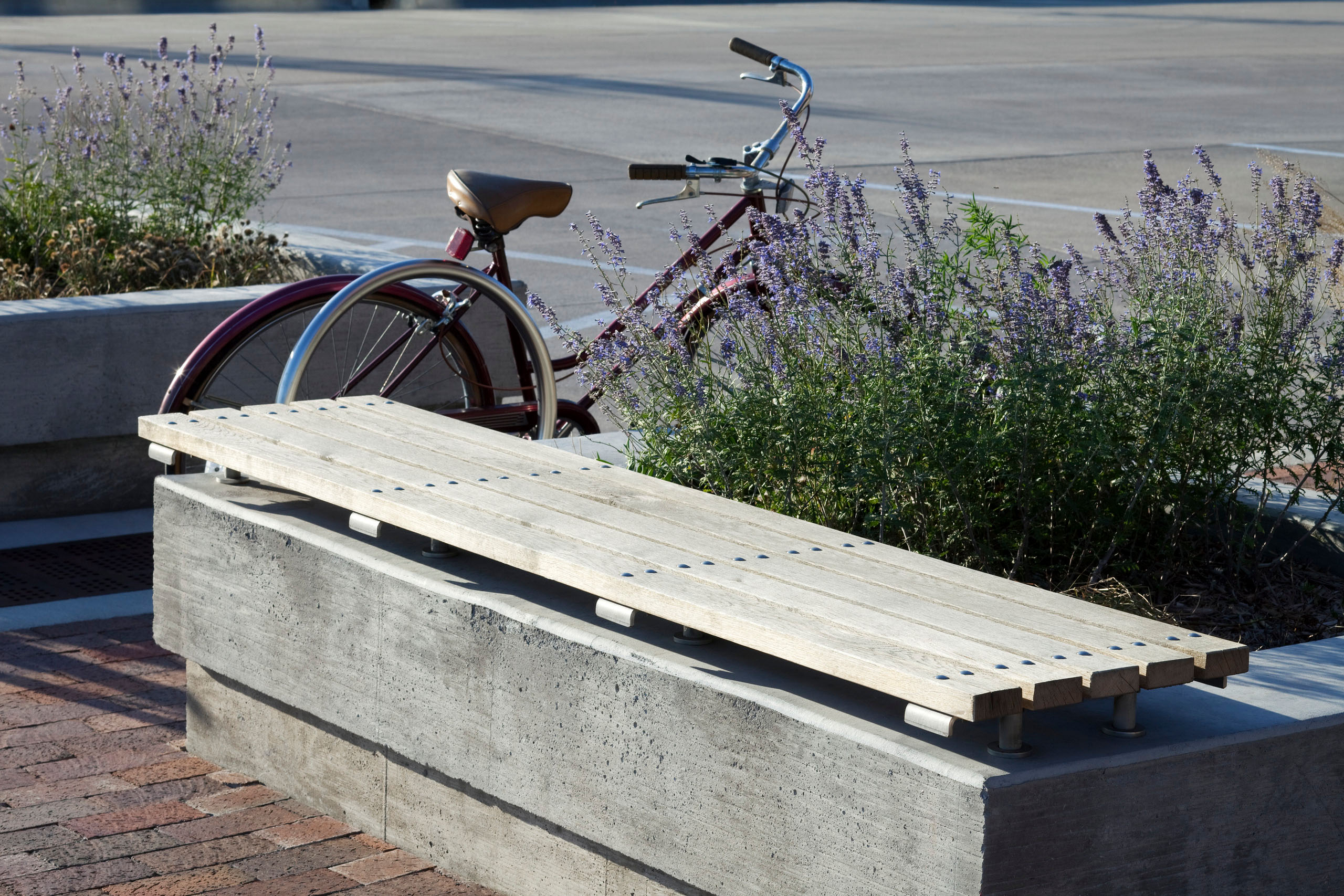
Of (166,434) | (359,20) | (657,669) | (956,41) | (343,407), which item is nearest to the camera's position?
(657,669)

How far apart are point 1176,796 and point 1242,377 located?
53.3 inches

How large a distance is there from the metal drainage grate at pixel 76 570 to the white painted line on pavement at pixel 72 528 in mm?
40

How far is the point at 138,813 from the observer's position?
3.78 metres

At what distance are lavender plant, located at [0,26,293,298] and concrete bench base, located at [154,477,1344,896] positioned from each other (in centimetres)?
274

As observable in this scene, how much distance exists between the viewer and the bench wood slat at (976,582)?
2.69 meters

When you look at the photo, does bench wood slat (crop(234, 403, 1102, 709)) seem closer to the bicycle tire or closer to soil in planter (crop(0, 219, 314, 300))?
the bicycle tire

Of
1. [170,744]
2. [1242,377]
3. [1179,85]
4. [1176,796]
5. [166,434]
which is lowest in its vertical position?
[170,744]

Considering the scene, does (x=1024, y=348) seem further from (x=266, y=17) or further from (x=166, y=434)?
(x=266, y=17)

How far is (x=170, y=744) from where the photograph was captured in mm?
4164

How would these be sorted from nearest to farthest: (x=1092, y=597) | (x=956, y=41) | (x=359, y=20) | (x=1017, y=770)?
1. (x=1017, y=770)
2. (x=1092, y=597)
3. (x=956, y=41)
4. (x=359, y=20)

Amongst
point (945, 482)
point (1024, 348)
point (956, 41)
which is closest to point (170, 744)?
point (945, 482)

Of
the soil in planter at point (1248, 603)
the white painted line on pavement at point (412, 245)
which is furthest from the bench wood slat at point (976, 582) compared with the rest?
the white painted line on pavement at point (412, 245)

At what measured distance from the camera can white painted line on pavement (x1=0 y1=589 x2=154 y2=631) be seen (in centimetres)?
482

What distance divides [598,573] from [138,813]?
1425 mm
